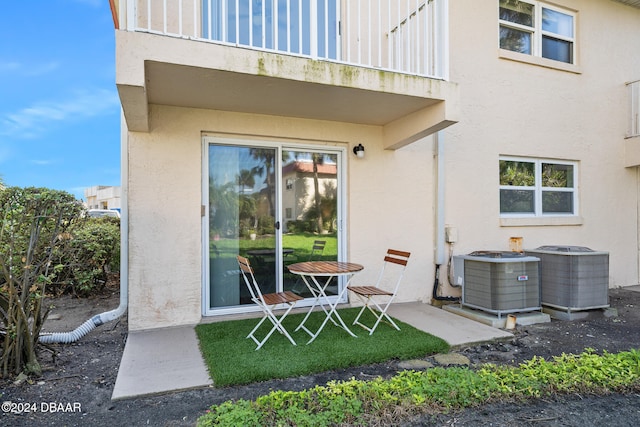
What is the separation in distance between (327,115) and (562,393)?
157 inches

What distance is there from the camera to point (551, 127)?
697 centimetres

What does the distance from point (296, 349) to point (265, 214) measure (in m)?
2.06

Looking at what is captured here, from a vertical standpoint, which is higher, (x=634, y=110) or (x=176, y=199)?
(x=634, y=110)

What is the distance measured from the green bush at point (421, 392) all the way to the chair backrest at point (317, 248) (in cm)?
262

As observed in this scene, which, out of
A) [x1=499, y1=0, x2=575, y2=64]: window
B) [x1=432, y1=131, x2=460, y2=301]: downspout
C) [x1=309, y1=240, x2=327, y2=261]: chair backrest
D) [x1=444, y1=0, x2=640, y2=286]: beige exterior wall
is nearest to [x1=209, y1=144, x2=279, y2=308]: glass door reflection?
[x1=309, y1=240, x2=327, y2=261]: chair backrest

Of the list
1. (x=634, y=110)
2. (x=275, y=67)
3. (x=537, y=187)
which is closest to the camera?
(x=275, y=67)

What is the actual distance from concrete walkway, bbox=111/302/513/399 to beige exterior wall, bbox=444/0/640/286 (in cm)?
178

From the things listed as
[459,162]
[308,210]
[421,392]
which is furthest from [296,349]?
[459,162]

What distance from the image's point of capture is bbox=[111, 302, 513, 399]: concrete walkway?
3090mm

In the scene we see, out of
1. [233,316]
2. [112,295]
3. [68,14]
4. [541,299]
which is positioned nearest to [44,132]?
[68,14]

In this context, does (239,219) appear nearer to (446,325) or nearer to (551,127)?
(446,325)

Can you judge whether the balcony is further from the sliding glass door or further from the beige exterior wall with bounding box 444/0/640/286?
the beige exterior wall with bounding box 444/0/640/286

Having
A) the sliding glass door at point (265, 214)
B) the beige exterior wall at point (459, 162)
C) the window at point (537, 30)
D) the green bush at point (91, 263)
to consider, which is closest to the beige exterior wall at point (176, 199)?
the beige exterior wall at point (459, 162)

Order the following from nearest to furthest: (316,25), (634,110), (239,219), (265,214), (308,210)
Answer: (316,25) → (239,219) → (265,214) → (308,210) → (634,110)
